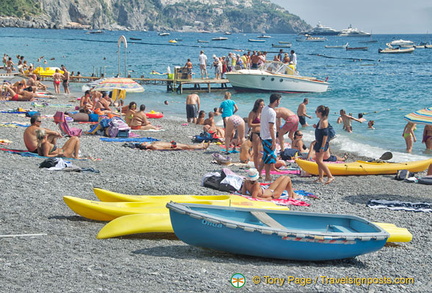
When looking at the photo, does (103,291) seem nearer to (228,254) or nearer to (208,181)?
(228,254)

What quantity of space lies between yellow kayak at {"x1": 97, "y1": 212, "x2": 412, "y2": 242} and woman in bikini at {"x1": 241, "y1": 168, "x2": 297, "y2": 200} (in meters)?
2.18

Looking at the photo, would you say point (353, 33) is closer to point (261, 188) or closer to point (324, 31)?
point (324, 31)

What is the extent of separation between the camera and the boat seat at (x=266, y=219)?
7.29 m

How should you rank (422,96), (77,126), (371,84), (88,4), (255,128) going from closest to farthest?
(255,128) < (77,126) < (422,96) < (371,84) < (88,4)

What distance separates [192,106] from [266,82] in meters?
10.3

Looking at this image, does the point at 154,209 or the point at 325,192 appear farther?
the point at 325,192

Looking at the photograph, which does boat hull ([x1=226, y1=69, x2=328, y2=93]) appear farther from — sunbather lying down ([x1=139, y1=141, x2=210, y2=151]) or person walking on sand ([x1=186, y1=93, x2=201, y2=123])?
sunbather lying down ([x1=139, y1=141, x2=210, y2=151])

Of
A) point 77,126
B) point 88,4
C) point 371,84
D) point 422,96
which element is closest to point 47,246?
point 77,126

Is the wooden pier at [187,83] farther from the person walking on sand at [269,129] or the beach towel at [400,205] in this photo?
the beach towel at [400,205]

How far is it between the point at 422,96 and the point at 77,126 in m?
23.4

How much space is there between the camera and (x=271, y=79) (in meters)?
30.1

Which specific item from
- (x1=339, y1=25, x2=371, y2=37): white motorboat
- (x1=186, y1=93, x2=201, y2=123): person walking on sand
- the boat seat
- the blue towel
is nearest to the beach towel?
the boat seat

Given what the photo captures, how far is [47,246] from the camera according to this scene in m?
6.98

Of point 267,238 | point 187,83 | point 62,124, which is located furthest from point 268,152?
point 187,83
